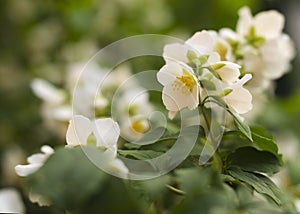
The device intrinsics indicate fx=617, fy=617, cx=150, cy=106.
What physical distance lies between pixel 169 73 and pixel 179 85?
0.02 m

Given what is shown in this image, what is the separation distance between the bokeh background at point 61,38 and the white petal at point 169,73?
0.74 m

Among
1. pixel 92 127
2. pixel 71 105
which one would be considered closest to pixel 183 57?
pixel 92 127

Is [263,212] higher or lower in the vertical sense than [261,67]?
lower

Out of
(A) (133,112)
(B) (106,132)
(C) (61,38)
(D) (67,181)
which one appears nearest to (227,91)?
(B) (106,132)

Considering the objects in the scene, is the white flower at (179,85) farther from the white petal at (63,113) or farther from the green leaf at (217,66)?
the white petal at (63,113)

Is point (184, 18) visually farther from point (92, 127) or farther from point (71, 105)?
point (92, 127)

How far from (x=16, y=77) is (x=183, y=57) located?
1065 millimetres

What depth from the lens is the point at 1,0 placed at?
1.73 m

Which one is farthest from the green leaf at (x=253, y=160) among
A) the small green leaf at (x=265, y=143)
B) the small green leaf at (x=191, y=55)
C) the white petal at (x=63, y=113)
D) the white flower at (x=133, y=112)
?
the white petal at (x=63, y=113)

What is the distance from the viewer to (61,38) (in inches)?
66.4

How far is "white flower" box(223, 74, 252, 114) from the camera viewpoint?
0.63 metres

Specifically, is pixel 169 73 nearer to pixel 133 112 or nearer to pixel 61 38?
pixel 133 112

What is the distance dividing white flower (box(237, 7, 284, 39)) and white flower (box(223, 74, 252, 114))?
0.27m

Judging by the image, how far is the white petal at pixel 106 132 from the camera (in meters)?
0.58
